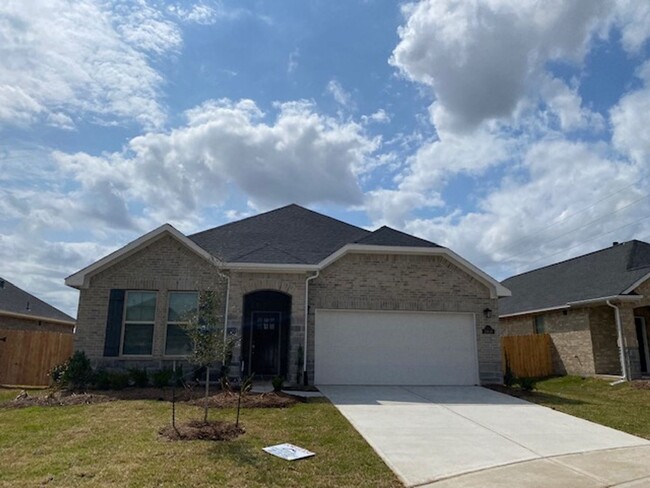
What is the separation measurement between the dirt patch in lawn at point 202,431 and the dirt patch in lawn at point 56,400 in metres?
4.09

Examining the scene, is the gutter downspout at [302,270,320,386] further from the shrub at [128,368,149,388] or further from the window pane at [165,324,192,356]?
the shrub at [128,368,149,388]

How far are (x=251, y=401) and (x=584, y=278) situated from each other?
16739mm

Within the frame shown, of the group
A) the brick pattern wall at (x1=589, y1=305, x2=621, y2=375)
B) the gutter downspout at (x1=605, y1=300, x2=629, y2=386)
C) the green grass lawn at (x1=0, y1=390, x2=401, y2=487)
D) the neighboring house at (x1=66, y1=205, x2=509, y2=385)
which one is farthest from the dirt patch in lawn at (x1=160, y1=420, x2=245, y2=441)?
the brick pattern wall at (x1=589, y1=305, x2=621, y2=375)

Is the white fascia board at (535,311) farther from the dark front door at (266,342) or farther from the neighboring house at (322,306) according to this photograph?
the dark front door at (266,342)

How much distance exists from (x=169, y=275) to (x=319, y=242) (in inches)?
208

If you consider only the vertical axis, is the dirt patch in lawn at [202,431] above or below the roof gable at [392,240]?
below

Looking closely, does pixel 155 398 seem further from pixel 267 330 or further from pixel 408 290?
pixel 408 290

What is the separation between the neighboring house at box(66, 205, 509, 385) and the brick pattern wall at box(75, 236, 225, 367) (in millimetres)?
29

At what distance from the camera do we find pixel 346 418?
9.34 meters

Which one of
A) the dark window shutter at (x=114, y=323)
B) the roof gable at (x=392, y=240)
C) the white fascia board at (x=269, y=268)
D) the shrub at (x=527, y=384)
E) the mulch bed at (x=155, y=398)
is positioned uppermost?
the roof gable at (x=392, y=240)

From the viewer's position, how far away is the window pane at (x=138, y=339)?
14.1m

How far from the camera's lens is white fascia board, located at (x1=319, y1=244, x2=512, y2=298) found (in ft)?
49.4

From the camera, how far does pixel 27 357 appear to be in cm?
1639

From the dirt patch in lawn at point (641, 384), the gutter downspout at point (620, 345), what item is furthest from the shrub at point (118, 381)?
the gutter downspout at point (620, 345)
